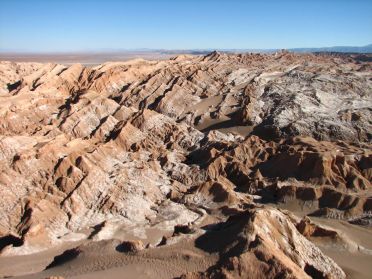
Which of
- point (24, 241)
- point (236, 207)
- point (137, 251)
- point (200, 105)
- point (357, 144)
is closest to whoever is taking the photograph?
point (137, 251)

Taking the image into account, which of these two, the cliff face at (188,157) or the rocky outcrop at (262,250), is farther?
the cliff face at (188,157)

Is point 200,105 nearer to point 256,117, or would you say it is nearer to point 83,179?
point 256,117

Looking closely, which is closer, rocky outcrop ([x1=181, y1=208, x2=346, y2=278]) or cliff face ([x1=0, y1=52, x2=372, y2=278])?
rocky outcrop ([x1=181, y1=208, x2=346, y2=278])

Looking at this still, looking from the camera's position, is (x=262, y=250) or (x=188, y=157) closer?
(x=262, y=250)

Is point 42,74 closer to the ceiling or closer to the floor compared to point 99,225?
A: closer to the ceiling

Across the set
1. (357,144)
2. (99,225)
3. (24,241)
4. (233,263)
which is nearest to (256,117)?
(357,144)

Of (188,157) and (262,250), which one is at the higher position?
(262,250)

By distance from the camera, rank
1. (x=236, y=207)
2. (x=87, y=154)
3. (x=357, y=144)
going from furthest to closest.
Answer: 1. (x=357, y=144)
2. (x=87, y=154)
3. (x=236, y=207)

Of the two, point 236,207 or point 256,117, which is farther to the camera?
point 256,117
